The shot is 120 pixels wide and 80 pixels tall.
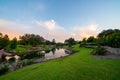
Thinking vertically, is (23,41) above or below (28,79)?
above

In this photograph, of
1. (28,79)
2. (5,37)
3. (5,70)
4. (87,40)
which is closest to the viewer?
(28,79)

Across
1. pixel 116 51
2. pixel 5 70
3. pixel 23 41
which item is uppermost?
pixel 23 41

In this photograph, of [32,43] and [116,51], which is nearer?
[116,51]

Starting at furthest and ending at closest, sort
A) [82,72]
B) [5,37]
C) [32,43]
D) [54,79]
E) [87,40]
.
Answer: [32,43] → [87,40] → [5,37] → [82,72] → [54,79]

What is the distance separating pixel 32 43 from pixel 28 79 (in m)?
121

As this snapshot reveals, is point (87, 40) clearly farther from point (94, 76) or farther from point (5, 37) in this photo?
point (94, 76)

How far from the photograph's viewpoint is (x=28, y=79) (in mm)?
14734

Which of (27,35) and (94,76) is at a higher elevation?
(27,35)

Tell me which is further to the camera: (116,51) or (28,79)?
(116,51)

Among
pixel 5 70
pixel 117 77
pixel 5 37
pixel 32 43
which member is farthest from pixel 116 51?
pixel 32 43

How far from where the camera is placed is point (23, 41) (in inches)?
5256

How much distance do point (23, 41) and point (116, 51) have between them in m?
111

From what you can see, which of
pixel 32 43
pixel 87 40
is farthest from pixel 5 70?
pixel 32 43

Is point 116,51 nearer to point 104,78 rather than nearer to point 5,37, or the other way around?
point 104,78
